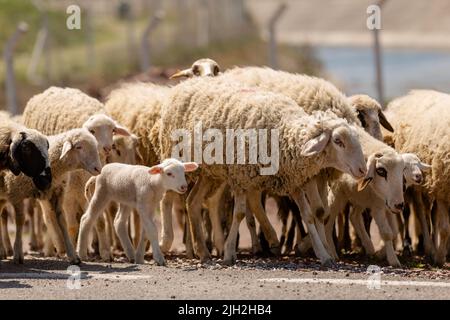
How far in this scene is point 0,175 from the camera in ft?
51.7

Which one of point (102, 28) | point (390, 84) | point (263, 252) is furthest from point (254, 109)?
point (102, 28)

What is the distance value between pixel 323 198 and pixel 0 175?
4.03 metres

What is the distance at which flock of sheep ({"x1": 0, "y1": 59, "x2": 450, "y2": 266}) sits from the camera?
50.2 ft

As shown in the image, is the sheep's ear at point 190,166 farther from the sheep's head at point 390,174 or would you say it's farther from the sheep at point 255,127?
the sheep's head at point 390,174

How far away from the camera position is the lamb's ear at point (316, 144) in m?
15.1

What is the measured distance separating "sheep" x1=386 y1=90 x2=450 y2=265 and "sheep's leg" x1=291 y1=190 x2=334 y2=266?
1.70 metres

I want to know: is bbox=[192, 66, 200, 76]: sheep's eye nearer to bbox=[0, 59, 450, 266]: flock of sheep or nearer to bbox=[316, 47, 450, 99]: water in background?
bbox=[0, 59, 450, 266]: flock of sheep

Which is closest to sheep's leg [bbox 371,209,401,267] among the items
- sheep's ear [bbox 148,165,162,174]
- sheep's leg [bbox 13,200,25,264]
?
sheep's ear [bbox 148,165,162,174]

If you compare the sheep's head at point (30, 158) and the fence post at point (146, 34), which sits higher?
the fence post at point (146, 34)

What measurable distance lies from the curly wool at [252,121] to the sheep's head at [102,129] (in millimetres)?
736

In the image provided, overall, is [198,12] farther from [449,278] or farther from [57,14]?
[449,278]

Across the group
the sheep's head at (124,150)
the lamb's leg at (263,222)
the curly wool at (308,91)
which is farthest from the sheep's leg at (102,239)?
the curly wool at (308,91)

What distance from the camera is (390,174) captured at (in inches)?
601

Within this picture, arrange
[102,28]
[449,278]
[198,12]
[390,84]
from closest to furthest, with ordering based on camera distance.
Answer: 1. [449,278]
2. [198,12]
3. [390,84]
4. [102,28]
